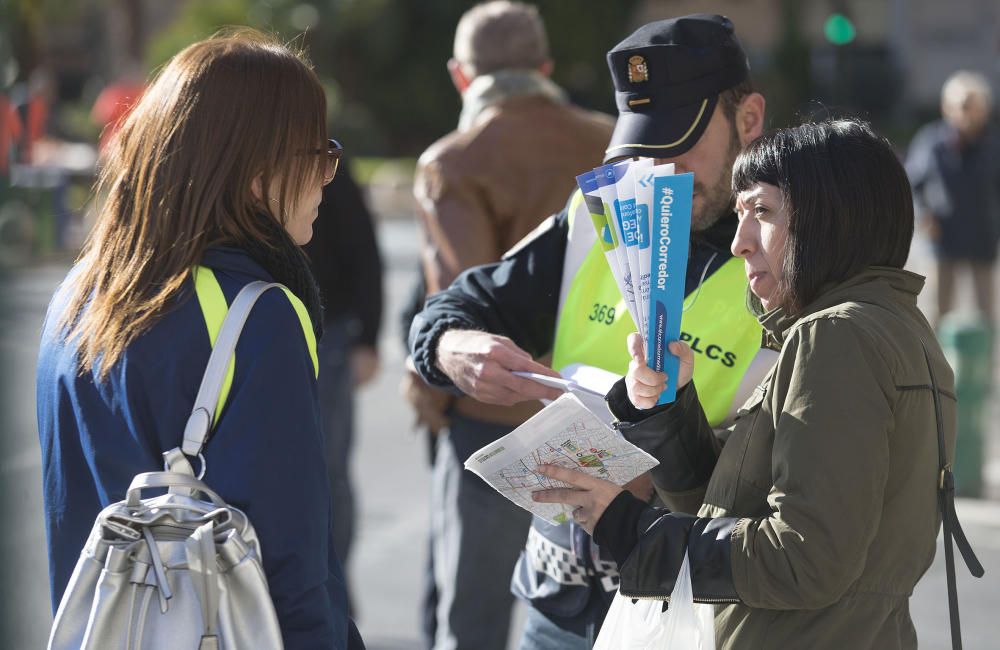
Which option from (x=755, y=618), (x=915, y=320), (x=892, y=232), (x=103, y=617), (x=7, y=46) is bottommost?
(x=755, y=618)

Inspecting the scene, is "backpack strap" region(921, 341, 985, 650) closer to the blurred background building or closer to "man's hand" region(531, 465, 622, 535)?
"man's hand" region(531, 465, 622, 535)

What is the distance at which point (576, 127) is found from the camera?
4.28 m

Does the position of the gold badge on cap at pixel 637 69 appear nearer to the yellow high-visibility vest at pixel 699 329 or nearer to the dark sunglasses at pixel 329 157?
the yellow high-visibility vest at pixel 699 329

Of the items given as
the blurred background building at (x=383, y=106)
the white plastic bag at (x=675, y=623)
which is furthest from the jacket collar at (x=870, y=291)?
the blurred background building at (x=383, y=106)

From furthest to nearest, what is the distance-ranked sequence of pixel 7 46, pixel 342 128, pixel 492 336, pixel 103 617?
1. pixel 342 128
2. pixel 7 46
3. pixel 492 336
4. pixel 103 617

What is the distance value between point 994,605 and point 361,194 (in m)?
3.19

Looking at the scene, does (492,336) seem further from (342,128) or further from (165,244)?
(342,128)

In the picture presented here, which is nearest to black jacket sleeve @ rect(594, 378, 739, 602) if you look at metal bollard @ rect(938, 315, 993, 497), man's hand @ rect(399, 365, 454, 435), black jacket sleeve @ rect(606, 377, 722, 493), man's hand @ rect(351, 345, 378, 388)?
black jacket sleeve @ rect(606, 377, 722, 493)

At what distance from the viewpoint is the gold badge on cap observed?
276cm

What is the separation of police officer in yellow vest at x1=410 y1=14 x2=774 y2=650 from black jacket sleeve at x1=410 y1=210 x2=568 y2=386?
13mm

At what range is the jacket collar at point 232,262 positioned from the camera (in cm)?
204

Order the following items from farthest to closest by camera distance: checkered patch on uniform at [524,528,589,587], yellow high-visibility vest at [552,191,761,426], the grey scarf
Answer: the grey scarf
checkered patch on uniform at [524,528,589,587]
yellow high-visibility vest at [552,191,761,426]

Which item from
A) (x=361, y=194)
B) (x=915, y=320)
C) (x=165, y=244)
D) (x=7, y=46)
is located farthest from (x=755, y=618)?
(x=361, y=194)

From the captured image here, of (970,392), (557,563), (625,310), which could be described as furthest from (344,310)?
(970,392)
